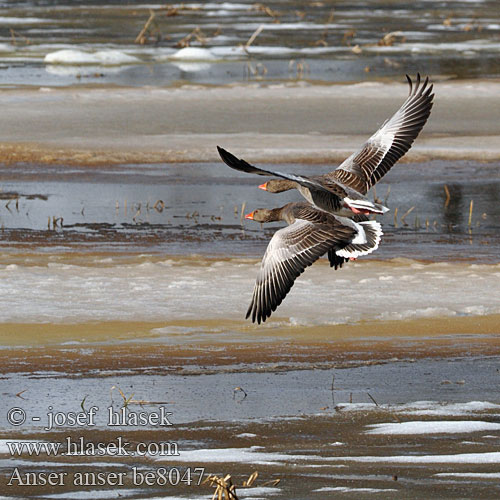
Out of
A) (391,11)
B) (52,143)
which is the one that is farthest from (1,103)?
(391,11)

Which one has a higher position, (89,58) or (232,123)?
(89,58)

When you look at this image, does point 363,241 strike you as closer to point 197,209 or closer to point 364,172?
point 364,172

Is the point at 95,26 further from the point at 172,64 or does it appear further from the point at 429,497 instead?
the point at 429,497

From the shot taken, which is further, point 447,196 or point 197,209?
point 447,196

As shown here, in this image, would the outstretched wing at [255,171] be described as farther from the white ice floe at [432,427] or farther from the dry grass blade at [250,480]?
the dry grass blade at [250,480]

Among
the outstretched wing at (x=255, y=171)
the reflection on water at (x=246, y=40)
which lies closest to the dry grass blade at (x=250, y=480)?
the outstretched wing at (x=255, y=171)

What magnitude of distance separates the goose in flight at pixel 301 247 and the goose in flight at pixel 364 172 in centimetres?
12

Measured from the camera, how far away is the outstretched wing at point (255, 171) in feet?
19.8

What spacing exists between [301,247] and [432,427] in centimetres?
174

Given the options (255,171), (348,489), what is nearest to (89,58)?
(255,171)

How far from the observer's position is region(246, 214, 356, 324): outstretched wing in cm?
682

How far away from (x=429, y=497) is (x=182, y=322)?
3427 mm

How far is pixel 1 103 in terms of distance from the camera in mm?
17734

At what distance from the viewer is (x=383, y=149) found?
8.12m
